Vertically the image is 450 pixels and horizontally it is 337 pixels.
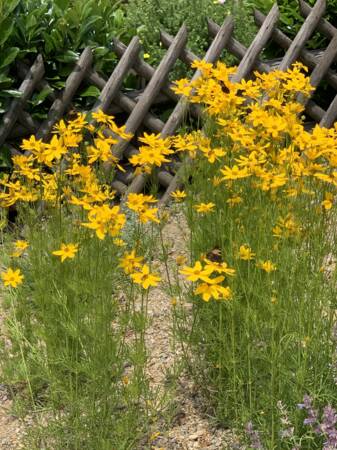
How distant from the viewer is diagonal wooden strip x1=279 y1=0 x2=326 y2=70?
5.43 meters

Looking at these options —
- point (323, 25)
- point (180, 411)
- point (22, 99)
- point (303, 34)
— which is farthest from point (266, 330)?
point (323, 25)

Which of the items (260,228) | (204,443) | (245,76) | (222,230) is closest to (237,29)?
(245,76)

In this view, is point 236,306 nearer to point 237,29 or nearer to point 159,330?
point 159,330

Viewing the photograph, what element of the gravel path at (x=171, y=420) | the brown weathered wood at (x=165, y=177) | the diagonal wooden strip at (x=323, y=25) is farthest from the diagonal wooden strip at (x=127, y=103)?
the gravel path at (x=171, y=420)

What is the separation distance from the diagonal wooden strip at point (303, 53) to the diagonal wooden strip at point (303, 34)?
8 centimetres

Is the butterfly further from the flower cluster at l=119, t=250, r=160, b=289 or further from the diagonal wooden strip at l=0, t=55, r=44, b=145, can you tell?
the diagonal wooden strip at l=0, t=55, r=44, b=145

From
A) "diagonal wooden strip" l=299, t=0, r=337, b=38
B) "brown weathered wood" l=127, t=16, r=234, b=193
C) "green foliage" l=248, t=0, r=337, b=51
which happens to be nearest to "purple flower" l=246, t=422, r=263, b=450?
"brown weathered wood" l=127, t=16, r=234, b=193

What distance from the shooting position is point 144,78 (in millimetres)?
5285

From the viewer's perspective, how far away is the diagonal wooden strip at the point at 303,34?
214 inches

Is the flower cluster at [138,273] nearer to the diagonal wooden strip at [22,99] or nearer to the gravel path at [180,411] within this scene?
the gravel path at [180,411]

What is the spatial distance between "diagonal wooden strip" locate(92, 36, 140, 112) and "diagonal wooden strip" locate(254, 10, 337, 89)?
3.19 ft

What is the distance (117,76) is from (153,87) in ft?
0.76

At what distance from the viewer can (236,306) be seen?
2.84 m

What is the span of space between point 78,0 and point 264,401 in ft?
9.64
